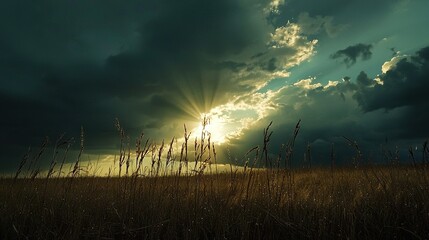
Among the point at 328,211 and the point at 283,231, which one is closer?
the point at 283,231

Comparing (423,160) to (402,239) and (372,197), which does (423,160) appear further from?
(402,239)

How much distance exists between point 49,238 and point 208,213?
1.92m

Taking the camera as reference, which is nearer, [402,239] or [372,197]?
[402,239]

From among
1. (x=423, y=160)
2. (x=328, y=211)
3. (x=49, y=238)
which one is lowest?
(x=49, y=238)

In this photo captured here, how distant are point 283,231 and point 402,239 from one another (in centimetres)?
134

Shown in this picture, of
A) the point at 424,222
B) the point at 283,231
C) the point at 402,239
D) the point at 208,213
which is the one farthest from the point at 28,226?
the point at 424,222

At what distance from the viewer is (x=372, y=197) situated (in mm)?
5047

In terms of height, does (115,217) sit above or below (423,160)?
below

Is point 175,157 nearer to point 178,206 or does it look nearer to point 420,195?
point 178,206

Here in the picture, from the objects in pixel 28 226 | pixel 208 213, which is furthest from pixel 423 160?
pixel 28 226

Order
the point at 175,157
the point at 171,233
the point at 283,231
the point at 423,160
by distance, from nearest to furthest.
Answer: the point at 171,233
the point at 283,231
the point at 423,160
the point at 175,157

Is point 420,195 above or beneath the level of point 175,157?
beneath

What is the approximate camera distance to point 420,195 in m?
4.57

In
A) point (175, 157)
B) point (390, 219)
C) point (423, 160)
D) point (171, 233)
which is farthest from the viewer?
point (175, 157)
